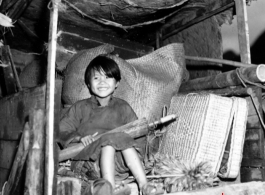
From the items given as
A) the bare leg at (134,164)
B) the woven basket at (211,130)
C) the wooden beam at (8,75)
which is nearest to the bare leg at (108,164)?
the bare leg at (134,164)

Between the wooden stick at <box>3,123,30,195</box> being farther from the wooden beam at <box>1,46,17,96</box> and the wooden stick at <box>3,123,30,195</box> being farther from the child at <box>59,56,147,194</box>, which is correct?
the wooden beam at <box>1,46,17,96</box>

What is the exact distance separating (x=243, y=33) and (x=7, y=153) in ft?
7.43

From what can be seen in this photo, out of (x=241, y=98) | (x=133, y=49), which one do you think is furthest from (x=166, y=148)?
(x=133, y=49)

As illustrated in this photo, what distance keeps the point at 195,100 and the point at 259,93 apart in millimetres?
466

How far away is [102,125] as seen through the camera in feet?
6.79

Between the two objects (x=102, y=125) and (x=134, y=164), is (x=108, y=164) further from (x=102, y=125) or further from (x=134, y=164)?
(x=102, y=125)

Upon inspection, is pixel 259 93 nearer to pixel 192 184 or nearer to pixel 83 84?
pixel 192 184

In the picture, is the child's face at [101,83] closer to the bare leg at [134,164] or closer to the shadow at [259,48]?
the bare leg at [134,164]

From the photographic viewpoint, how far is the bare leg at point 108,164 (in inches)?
62.3

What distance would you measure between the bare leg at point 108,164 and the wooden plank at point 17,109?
1.50 feet

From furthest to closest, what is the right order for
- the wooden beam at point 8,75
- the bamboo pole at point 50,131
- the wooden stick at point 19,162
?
the wooden beam at point 8,75, the wooden stick at point 19,162, the bamboo pole at point 50,131

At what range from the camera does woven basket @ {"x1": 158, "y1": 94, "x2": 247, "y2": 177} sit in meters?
1.89

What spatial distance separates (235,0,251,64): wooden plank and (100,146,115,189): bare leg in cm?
137

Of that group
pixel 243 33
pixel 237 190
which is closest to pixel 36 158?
pixel 237 190
